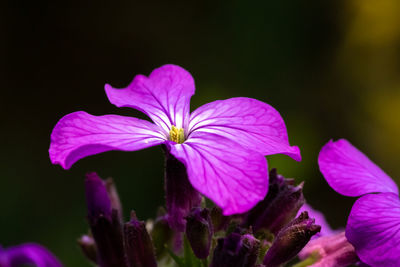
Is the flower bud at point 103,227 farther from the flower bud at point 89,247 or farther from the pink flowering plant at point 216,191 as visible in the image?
the flower bud at point 89,247

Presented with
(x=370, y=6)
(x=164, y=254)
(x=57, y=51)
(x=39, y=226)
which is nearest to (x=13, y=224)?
(x=39, y=226)

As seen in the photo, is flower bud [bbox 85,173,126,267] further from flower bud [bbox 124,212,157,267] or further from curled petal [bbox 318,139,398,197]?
curled petal [bbox 318,139,398,197]

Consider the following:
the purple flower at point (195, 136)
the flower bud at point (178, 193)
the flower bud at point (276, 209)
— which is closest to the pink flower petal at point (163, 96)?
the purple flower at point (195, 136)

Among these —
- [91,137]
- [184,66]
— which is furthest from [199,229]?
[184,66]

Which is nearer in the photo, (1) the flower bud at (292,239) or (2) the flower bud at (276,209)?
(1) the flower bud at (292,239)

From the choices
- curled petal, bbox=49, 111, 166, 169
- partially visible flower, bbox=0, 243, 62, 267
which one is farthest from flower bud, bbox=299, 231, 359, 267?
partially visible flower, bbox=0, 243, 62, 267

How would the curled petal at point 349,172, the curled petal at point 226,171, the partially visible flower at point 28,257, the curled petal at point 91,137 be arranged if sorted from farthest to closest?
1. the partially visible flower at point 28,257
2. the curled petal at point 349,172
3. the curled petal at point 91,137
4. the curled petal at point 226,171
